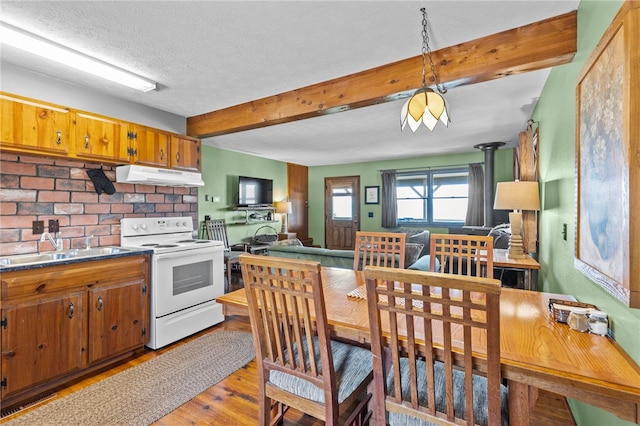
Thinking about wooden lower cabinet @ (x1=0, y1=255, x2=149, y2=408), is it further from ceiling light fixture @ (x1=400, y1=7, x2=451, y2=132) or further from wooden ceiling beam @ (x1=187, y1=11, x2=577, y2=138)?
ceiling light fixture @ (x1=400, y1=7, x2=451, y2=132)

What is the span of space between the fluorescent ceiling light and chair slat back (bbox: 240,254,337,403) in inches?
83.1

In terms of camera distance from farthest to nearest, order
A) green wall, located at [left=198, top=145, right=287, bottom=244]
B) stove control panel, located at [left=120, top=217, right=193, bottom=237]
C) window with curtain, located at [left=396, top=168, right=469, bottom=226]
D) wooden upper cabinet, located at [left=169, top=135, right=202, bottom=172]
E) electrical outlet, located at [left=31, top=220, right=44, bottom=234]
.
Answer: window with curtain, located at [left=396, top=168, right=469, bottom=226] < green wall, located at [left=198, top=145, right=287, bottom=244] < wooden upper cabinet, located at [left=169, top=135, right=202, bottom=172] < stove control panel, located at [left=120, top=217, right=193, bottom=237] < electrical outlet, located at [left=31, top=220, right=44, bottom=234]

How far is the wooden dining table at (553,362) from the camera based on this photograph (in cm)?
88

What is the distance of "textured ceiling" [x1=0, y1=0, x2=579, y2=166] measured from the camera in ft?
5.70

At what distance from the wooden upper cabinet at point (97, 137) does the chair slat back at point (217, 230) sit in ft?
7.86

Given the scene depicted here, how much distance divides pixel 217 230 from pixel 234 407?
379 cm

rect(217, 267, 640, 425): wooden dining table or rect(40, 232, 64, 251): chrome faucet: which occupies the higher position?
rect(40, 232, 64, 251): chrome faucet

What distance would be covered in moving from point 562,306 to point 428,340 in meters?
0.78

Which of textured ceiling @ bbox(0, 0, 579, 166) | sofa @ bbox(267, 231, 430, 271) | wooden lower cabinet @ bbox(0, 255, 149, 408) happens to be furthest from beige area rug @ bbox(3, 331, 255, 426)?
textured ceiling @ bbox(0, 0, 579, 166)

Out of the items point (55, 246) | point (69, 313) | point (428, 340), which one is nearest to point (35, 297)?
point (69, 313)

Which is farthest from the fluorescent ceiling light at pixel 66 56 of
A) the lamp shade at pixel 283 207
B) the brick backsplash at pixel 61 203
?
the lamp shade at pixel 283 207

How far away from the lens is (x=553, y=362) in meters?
0.97

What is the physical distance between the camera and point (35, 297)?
1975 mm

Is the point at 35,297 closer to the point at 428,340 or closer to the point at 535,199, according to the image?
the point at 428,340
